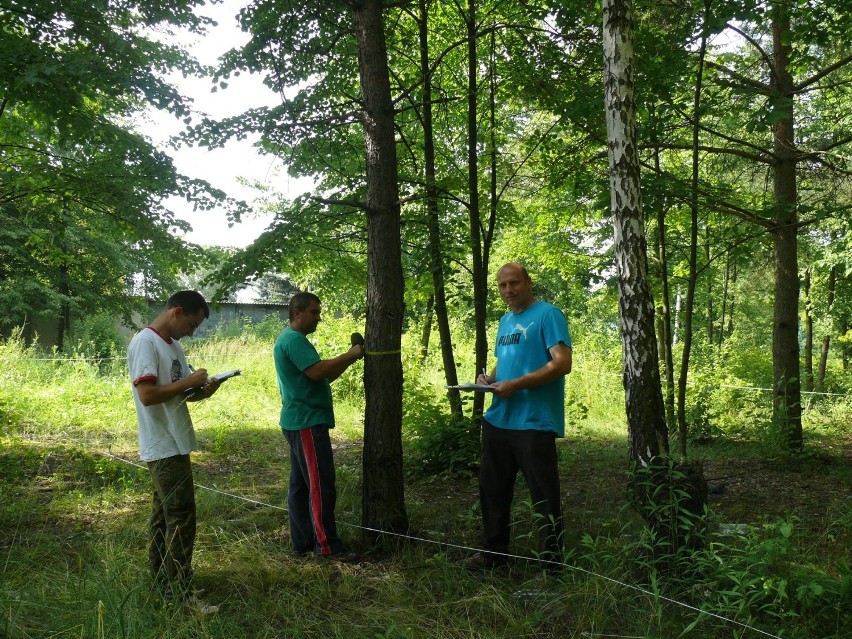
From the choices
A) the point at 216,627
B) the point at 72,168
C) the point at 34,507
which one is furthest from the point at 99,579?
the point at 72,168

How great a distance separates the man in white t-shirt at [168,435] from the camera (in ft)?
11.9

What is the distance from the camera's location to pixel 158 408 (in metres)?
3.77

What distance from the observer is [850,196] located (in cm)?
890

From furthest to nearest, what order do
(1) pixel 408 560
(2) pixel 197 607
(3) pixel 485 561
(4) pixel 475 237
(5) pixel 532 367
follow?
(4) pixel 475 237
(1) pixel 408 560
(3) pixel 485 561
(5) pixel 532 367
(2) pixel 197 607

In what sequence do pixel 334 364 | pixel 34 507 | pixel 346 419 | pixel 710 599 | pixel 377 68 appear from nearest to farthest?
1. pixel 710 599
2. pixel 334 364
3. pixel 377 68
4. pixel 34 507
5. pixel 346 419

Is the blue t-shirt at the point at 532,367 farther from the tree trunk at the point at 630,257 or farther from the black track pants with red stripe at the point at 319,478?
the black track pants with red stripe at the point at 319,478

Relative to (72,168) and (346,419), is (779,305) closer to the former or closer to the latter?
(346,419)

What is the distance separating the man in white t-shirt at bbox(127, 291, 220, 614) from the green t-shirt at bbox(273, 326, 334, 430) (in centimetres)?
77

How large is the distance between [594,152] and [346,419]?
6039 millimetres

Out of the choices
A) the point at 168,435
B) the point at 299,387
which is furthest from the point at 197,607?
the point at 299,387

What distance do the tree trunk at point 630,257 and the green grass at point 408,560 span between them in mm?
739

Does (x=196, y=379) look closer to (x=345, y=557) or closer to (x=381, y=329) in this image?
(x=381, y=329)

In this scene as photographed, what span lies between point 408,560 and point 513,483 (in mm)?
902

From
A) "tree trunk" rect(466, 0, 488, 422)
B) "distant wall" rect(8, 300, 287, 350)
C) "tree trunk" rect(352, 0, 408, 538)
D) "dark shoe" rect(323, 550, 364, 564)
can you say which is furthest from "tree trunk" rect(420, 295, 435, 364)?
"distant wall" rect(8, 300, 287, 350)
